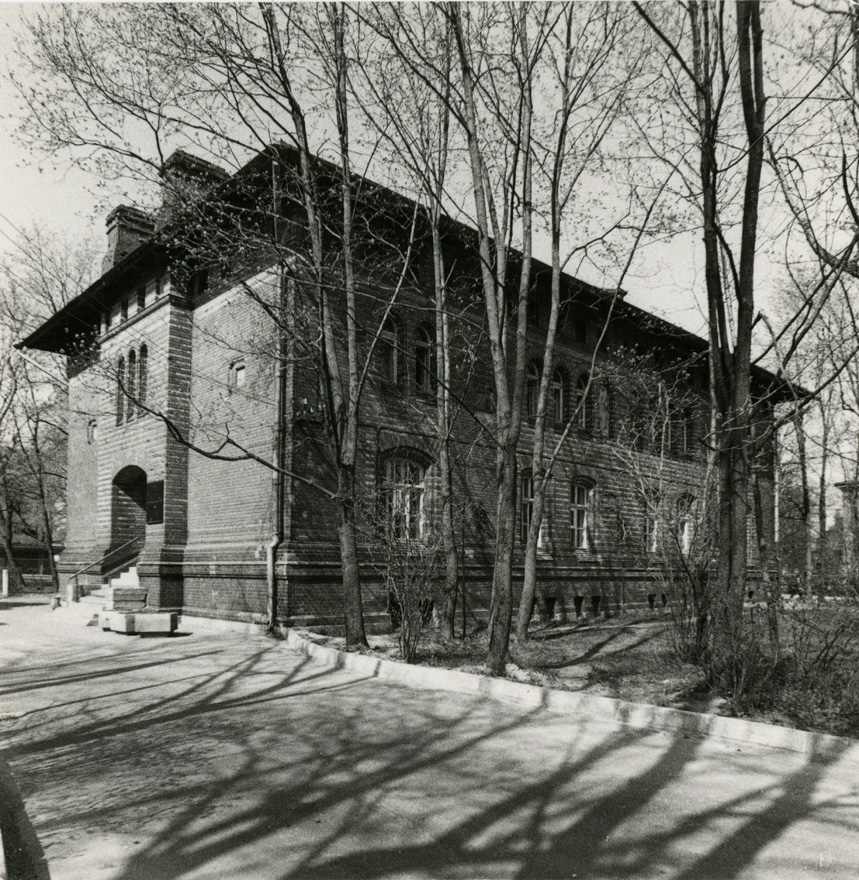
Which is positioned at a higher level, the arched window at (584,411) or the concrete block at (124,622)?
the arched window at (584,411)

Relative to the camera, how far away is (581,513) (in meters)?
21.3

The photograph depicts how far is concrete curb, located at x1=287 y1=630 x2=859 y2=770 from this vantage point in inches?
244

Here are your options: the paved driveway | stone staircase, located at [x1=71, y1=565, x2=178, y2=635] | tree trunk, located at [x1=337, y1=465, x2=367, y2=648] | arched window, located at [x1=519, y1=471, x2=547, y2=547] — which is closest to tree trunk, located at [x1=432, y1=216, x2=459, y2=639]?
tree trunk, located at [x1=337, y1=465, x2=367, y2=648]

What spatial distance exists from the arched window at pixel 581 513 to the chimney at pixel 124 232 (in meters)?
13.8

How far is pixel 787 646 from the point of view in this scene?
7.90 metres

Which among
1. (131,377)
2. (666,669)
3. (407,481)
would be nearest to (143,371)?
(131,377)

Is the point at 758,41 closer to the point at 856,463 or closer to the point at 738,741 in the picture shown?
the point at 856,463

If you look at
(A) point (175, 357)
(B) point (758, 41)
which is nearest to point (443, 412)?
(A) point (175, 357)

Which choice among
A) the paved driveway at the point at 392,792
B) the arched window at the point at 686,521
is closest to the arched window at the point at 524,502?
the arched window at the point at 686,521

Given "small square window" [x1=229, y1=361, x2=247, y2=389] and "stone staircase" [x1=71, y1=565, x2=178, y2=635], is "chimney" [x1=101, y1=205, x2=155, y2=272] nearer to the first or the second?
"small square window" [x1=229, y1=361, x2=247, y2=389]

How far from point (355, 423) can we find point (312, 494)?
10.2 feet

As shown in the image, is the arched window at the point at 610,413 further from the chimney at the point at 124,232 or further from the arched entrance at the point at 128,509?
the chimney at the point at 124,232

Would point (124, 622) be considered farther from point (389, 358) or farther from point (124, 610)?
point (389, 358)

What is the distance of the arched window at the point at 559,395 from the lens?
2088 cm
